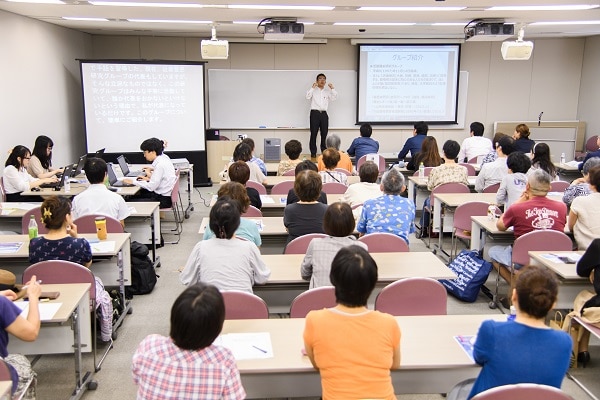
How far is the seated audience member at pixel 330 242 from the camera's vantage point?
332cm

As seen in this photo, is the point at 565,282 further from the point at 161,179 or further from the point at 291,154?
the point at 161,179

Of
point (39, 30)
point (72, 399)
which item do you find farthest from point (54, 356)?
point (39, 30)

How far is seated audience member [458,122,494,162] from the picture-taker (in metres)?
9.46

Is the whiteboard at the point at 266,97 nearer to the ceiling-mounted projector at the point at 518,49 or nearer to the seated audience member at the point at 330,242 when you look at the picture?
the ceiling-mounted projector at the point at 518,49

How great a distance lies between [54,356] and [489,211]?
13.1ft

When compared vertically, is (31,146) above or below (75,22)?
below

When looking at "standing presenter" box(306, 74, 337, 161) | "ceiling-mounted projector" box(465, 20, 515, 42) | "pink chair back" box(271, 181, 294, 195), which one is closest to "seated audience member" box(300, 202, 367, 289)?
"pink chair back" box(271, 181, 294, 195)

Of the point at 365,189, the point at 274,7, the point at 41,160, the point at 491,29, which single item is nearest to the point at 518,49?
the point at 491,29

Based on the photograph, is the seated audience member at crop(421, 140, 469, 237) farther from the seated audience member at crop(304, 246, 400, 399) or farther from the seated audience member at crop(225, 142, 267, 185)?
the seated audience member at crop(304, 246, 400, 399)

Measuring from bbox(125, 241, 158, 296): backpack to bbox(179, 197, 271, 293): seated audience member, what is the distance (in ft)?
7.12

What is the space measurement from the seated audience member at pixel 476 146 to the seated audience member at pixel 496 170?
2.47m

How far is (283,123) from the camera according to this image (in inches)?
473

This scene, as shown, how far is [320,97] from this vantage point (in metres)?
11.5

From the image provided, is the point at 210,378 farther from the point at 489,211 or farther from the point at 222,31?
the point at 222,31
